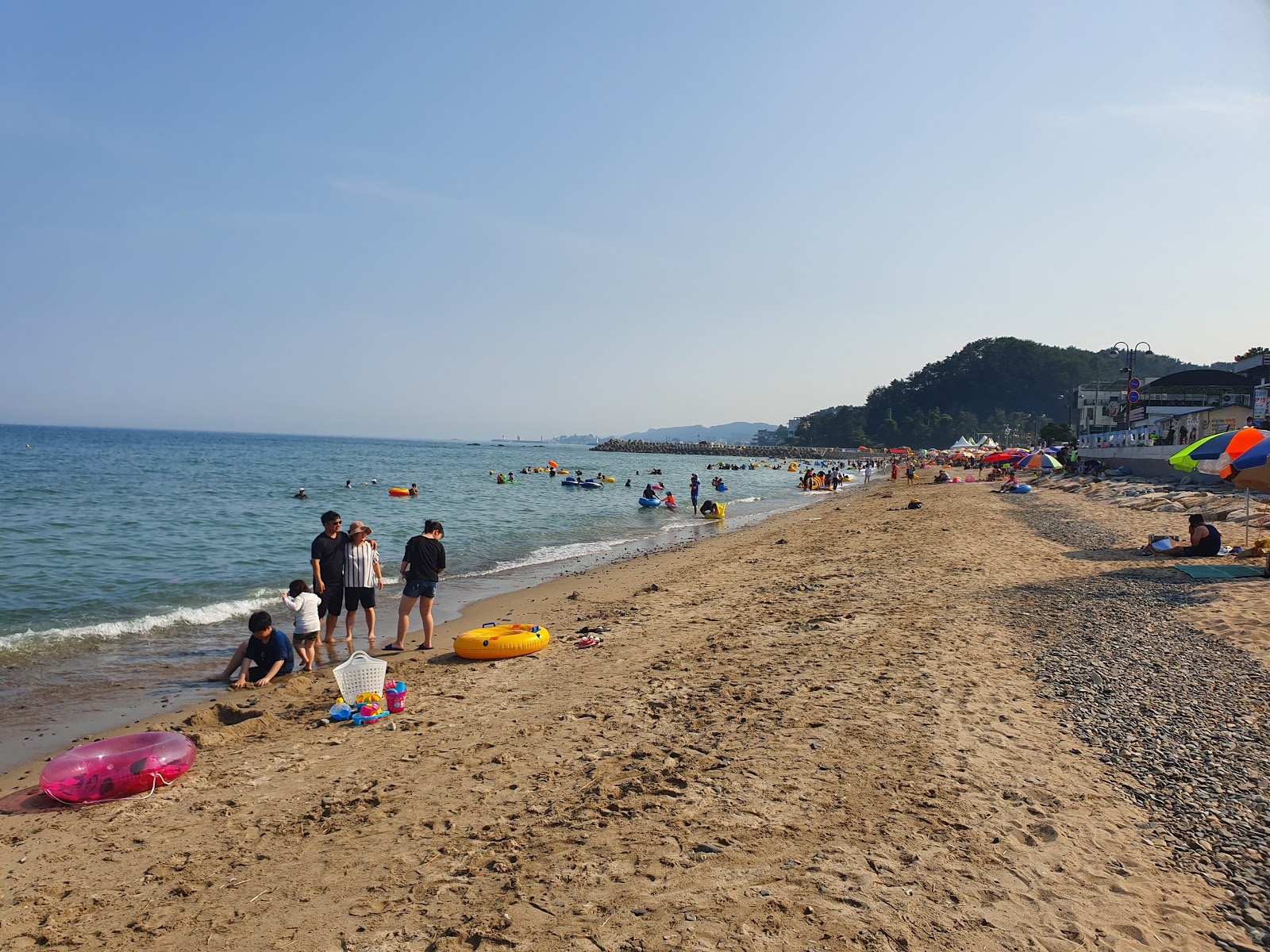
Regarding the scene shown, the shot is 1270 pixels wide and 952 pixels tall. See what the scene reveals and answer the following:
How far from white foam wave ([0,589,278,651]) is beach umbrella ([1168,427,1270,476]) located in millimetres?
16110

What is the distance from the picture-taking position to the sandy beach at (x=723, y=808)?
336 centimetres

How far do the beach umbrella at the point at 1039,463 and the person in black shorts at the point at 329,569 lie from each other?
117 ft

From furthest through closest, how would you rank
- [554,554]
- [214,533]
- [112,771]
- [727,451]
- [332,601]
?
1. [727,451]
2. [214,533]
3. [554,554]
4. [332,601]
5. [112,771]

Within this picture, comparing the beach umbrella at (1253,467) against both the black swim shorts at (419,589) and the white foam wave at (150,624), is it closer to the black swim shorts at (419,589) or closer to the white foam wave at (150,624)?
the black swim shorts at (419,589)

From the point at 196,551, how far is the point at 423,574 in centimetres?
1168

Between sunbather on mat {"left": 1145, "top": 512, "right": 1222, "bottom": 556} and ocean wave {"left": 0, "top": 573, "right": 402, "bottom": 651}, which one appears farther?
sunbather on mat {"left": 1145, "top": 512, "right": 1222, "bottom": 556}

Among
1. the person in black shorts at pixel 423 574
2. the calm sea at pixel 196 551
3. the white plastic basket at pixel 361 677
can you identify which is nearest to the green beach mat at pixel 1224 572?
the person in black shorts at pixel 423 574

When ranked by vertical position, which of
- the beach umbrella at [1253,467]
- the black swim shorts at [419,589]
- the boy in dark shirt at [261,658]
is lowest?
the boy in dark shirt at [261,658]

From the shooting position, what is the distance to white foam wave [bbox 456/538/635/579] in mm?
16984

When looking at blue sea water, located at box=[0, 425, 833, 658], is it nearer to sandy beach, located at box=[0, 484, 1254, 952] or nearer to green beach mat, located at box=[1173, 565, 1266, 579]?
sandy beach, located at box=[0, 484, 1254, 952]

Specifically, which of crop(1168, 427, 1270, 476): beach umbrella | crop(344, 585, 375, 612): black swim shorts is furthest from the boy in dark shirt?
crop(1168, 427, 1270, 476): beach umbrella

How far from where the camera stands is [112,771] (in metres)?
5.11

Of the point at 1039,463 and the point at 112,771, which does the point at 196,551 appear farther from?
the point at 1039,463

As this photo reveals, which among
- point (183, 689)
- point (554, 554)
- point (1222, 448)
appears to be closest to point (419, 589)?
point (183, 689)
